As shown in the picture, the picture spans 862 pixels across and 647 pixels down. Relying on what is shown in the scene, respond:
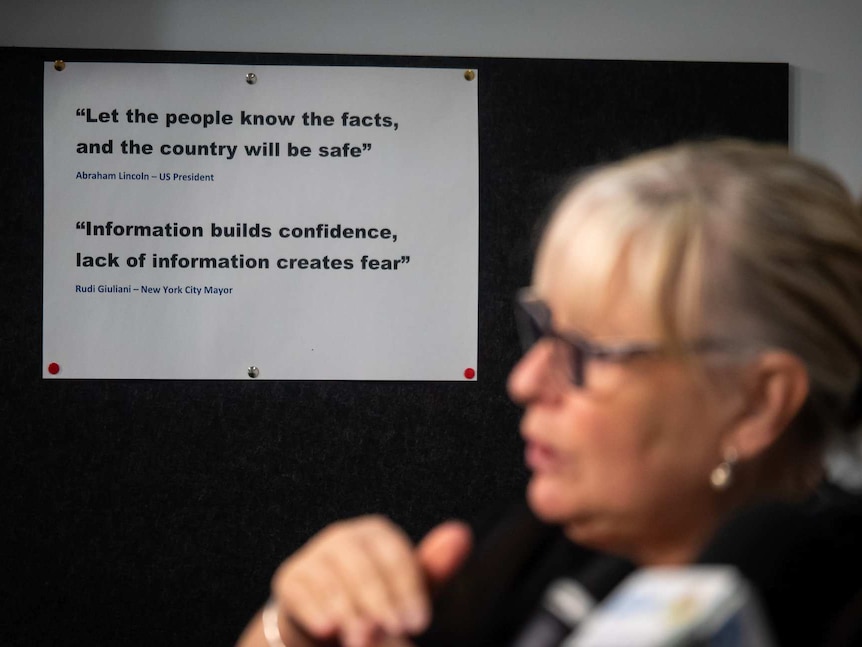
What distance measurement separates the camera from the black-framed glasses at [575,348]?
619mm

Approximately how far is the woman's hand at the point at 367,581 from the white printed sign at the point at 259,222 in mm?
1099

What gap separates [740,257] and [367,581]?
0.31 metres

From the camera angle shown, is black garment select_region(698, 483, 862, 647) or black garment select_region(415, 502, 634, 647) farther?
black garment select_region(415, 502, 634, 647)

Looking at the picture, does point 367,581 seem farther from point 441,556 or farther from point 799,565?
point 799,565

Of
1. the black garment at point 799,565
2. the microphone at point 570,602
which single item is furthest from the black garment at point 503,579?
the black garment at point 799,565

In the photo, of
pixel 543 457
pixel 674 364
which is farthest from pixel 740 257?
pixel 543 457

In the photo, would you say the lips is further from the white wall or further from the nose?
the white wall

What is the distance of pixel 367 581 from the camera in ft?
1.92

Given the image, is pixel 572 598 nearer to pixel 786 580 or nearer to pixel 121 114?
pixel 786 580

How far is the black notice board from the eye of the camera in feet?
5.63

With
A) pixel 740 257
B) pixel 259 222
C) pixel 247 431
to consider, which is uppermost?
pixel 259 222

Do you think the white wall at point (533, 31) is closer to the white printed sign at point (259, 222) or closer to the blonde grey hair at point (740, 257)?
the white printed sign at point (259, 222)

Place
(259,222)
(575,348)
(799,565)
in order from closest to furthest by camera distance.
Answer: (799,565), (575,348), (259,222)

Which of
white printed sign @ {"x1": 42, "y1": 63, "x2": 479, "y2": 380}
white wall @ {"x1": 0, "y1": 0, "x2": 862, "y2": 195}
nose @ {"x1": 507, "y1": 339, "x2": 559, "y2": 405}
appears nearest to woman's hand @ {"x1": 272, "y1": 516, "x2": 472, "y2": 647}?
nose @ {"x1": 507, "y1": 339, "x2": 559, "y2": 405}
